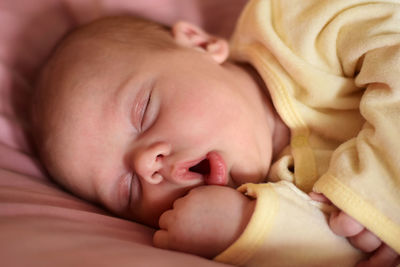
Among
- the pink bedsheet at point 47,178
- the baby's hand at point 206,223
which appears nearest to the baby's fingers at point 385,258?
the baby's hand at point 206,223

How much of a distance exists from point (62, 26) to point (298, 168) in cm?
90

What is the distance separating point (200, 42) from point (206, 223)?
638 millimetres

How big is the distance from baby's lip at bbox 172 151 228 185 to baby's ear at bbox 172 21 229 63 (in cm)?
Answer: 37

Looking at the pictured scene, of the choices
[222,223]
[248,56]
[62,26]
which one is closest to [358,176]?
[222,223]

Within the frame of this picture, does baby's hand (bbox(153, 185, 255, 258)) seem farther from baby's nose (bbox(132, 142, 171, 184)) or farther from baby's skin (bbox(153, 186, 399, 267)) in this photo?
baby's nose (bbox(132, 142, 171, 184))

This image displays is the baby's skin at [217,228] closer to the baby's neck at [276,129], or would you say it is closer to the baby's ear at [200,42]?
the baby's neck at [276,129]

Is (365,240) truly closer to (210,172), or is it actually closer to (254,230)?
(254,230)

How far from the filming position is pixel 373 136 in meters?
0.98

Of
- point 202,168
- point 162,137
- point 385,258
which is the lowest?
point 385,258

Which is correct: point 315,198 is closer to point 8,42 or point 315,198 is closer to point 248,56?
point 248,56

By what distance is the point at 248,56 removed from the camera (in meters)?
1.35

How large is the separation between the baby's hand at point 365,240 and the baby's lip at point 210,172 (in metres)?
0.26

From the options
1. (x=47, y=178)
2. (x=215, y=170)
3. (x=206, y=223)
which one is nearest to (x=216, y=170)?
(x=215, y=170)

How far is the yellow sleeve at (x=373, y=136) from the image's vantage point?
90 cm
